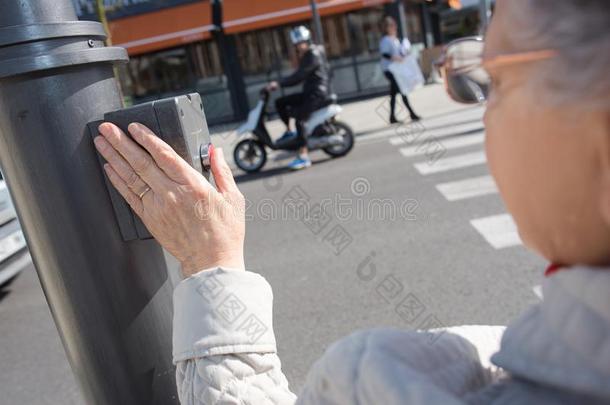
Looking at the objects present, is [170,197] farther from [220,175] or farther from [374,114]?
[374,114]

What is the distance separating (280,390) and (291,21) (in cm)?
1536

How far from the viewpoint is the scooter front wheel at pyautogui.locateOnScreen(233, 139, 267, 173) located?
28.5 ft

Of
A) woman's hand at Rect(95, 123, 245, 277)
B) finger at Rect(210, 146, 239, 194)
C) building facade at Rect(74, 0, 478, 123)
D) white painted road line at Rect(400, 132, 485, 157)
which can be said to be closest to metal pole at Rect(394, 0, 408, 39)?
building facade at Rect(74, 0, 478, 123)

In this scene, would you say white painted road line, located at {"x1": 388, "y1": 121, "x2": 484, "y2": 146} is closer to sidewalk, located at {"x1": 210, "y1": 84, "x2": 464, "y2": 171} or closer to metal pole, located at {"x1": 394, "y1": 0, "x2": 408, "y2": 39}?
sidewalk, located at {"x1": 210, "y1": 84, "x2": 464, "y2": 171}

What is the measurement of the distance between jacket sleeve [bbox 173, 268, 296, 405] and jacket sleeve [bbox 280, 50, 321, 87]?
7057mm

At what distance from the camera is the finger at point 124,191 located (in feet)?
3.71

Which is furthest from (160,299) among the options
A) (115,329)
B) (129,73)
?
(129,73)

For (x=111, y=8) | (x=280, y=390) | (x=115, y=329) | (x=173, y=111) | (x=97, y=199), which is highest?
(x=111, y=8)

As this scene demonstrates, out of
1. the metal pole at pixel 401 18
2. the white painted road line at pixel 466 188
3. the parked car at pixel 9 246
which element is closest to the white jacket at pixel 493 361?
the parked car at pixel 9 246

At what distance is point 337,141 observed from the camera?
851 cm

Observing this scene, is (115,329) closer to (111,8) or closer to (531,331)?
(531,331)

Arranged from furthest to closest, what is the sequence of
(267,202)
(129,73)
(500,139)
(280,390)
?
(129,73) → (267,202) → (280,390) → (500,139)

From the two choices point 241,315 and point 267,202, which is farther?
point 267,202

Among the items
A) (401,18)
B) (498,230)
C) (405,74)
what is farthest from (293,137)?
(401,18)
